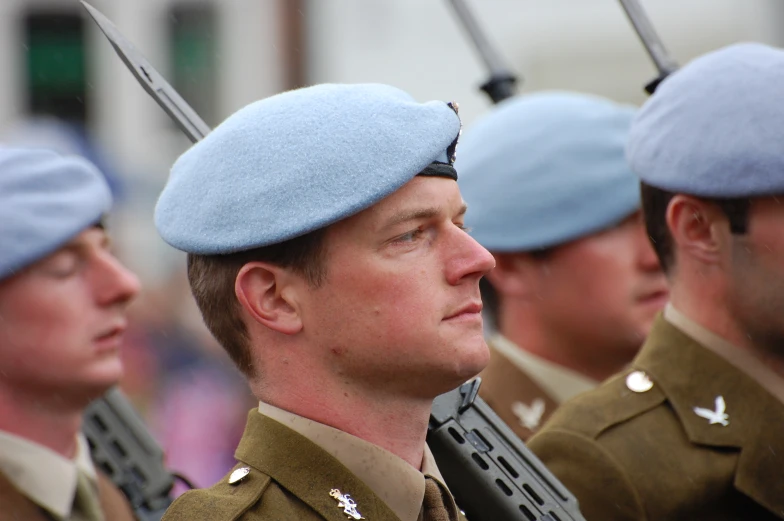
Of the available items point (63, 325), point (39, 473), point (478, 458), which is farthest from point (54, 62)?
point (478, 458)

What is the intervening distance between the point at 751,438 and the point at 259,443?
139 centimetres

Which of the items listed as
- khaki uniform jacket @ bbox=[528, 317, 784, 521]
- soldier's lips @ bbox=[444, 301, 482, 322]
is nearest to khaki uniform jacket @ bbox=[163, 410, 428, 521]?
soldier's lips @ bbox=[444, 301, 482, 322]

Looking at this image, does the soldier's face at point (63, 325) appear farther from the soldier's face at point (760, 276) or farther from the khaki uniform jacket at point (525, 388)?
the soldier's face at point (760, 276)

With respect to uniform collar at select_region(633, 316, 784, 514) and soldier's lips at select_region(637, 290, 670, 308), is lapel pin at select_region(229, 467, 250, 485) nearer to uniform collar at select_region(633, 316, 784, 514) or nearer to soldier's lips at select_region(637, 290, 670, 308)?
uniform collar at select_region(633, 316, 784, 514)

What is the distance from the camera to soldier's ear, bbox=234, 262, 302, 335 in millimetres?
3131

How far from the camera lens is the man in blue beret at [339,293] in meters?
3.06

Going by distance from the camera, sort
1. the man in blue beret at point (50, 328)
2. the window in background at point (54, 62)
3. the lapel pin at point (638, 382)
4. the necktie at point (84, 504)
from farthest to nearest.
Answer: the window in background at point (54, 62), the necktie at point (84, 504), the man in blue beret at point (50, 328), the lapel pin at point (638, 382)

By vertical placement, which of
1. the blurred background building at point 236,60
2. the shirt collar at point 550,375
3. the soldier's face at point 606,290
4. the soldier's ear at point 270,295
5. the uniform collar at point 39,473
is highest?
the soldier's ear at point 270,295

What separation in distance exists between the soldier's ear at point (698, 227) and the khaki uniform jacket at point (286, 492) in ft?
4.33

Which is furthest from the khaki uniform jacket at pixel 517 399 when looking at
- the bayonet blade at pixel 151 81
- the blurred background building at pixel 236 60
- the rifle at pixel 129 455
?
the blurred background building at pixel 236 60

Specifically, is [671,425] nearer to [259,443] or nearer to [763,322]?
[763,322]

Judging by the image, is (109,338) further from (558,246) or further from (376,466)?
(558,246)

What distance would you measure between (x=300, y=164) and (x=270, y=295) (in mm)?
297

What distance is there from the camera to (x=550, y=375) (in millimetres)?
5188
